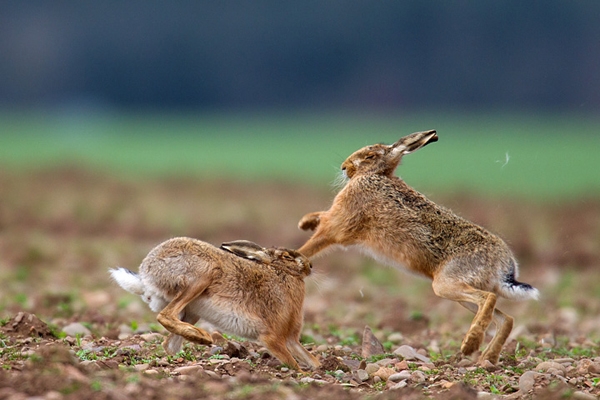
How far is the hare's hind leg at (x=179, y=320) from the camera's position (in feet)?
20.4

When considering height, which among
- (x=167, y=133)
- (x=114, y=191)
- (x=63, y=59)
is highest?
(x=63, y=59)

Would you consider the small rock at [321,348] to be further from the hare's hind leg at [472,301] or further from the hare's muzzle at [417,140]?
the hare's muzzle at [417,140]

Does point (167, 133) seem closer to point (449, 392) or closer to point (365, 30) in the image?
point (365, 30)

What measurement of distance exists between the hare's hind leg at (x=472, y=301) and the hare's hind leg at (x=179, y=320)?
1729 millimetres

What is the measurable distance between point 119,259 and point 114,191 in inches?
280

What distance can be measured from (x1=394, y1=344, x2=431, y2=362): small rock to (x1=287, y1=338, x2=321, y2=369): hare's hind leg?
0.72m

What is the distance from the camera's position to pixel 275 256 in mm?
6828

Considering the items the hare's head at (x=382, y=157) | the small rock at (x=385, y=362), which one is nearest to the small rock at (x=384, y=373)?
the small rock at (x=385, y=362)

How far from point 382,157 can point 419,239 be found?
3.23ft

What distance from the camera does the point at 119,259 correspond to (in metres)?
12.3

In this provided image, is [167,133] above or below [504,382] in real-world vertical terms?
above

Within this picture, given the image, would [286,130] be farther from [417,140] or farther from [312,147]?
[417,140]

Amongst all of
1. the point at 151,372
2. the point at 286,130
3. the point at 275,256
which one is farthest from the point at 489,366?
the point at 286,130

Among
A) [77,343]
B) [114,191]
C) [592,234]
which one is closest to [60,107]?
[114,191]
